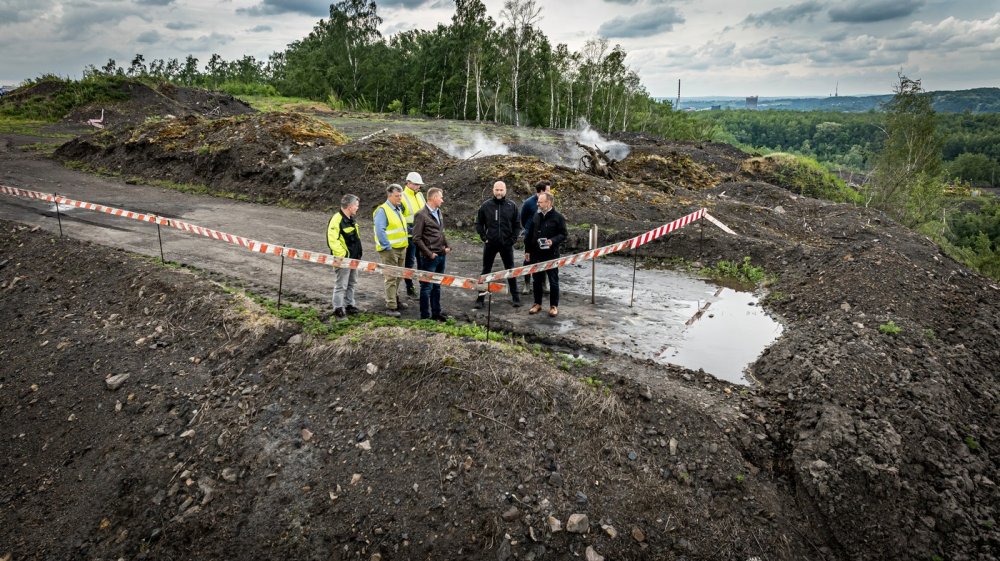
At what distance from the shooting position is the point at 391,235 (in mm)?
7840

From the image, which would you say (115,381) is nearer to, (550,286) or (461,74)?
(550,286)

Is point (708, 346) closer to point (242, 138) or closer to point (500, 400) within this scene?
point (500, 400)

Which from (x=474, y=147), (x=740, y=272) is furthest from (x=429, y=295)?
(x=474, y=147)

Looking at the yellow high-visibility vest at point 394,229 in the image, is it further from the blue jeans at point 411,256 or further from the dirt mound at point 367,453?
the dirt mound at point 367,453

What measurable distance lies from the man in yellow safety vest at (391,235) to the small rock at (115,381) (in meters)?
3.36

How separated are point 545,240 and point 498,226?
2.59ft

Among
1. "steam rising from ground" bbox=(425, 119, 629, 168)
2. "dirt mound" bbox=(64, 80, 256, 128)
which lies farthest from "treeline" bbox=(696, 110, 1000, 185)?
"dirt mound" bbox=(64, 80, 256, 128)

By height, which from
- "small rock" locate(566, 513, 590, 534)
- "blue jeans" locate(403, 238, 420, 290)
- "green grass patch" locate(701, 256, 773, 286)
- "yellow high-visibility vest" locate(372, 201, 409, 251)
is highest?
"yellow high-visibility vest" locate(372, 201, 409, 251)

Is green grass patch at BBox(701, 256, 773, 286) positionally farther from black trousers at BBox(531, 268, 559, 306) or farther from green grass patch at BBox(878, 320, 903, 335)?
black trousers at BBox(531, 268, 559, 306)

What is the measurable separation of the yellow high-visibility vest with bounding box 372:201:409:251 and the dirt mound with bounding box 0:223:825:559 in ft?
5.02

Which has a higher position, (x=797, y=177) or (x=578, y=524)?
(x=797, y=177)

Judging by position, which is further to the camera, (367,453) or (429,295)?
(429,295)

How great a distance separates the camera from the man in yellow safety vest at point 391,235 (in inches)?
304

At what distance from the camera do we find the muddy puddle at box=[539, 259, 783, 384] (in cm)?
750
